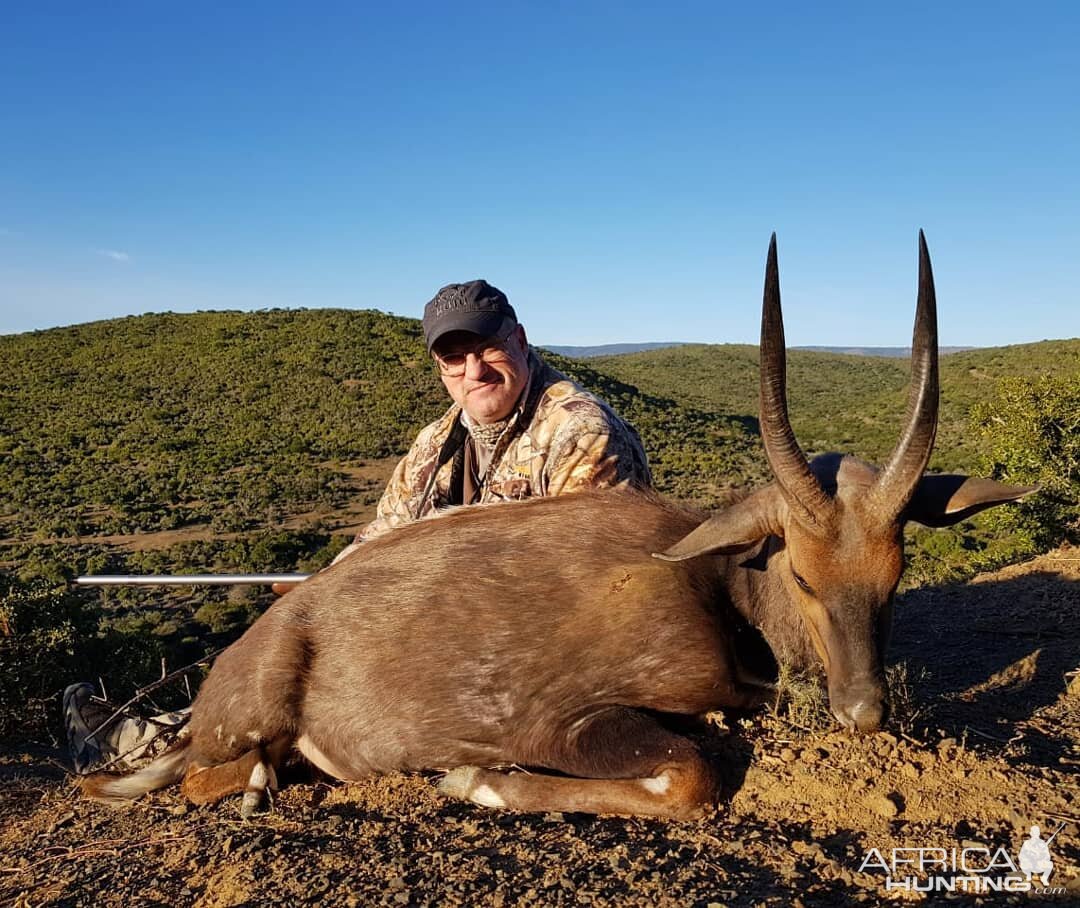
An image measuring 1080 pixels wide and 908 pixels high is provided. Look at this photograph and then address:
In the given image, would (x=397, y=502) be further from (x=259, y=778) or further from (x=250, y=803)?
(x=250, y=803)

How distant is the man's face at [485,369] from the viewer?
611cm

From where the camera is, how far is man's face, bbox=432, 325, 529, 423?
241 inches

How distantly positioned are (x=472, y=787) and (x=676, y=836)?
3.72 ft

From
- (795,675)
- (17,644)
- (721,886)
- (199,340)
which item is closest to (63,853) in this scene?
(721,886)

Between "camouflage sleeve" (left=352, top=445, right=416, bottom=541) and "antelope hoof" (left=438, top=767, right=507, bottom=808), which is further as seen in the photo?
"camouflage sleeve" (left=352, top=445, right=416, bottom=541)

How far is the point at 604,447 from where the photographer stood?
18.6ft

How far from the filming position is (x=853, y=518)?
12.4ft

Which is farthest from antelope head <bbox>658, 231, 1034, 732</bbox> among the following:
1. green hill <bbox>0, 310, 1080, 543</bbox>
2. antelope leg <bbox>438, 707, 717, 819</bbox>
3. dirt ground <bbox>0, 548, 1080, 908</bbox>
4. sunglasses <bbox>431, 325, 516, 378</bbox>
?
green hill <bbox>0, 310, 1080, 543</bbox>

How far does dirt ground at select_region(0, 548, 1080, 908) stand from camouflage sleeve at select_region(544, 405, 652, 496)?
1947mm

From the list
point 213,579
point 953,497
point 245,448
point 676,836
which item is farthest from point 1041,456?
point 245,448

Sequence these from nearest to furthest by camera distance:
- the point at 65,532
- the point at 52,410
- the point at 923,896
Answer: the point at 923,896 → the point at 65,532 → the point at 52,410

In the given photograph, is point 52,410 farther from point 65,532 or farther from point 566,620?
point 566,620

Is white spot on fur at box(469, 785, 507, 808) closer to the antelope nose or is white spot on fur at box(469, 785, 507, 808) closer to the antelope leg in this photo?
the antelope leg

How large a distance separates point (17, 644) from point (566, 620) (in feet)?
30.9
